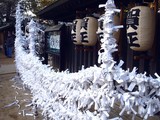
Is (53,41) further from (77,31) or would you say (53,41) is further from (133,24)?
(133,24)

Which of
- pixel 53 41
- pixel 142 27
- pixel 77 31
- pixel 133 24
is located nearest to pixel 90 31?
pixel 77 31

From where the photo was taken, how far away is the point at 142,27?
119 inches

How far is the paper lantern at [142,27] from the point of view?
3025mm

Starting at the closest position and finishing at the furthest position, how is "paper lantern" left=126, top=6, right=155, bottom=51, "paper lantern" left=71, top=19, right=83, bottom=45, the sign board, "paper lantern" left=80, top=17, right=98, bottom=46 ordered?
"paper lantern" left=126, top=6, right=155, bottom=51 → "paper lantern" left=80, top=17, right=98, bottom=46 → "paper lantern" left=71, top=19, right=83, bottom=45 → the sign board

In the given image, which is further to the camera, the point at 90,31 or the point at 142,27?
the point at 90,31

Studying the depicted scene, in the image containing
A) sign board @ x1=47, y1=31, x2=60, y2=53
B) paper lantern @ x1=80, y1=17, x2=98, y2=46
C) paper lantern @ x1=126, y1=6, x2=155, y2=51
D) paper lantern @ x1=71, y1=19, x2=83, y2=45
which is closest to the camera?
paper lantern @ x1=126, y1=6, x2=155, y2=51

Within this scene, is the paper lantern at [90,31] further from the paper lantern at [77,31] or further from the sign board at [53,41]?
the sign board at [53,41]

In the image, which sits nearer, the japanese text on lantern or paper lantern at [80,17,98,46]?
the japanese text on lantern

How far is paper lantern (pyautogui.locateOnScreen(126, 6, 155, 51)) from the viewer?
3025 mm

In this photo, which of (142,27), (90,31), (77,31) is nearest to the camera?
(142,27)

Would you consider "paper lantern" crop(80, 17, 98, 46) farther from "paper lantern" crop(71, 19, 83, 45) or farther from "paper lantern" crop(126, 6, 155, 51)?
"paper lantern" crop(126, 6, 155, 51)

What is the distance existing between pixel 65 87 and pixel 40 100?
144 cm

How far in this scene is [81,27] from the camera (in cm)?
476

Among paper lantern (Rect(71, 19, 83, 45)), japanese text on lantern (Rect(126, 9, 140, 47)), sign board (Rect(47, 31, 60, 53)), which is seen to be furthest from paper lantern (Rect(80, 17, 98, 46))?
sign board (Rect(47, 31, 60, 53))
